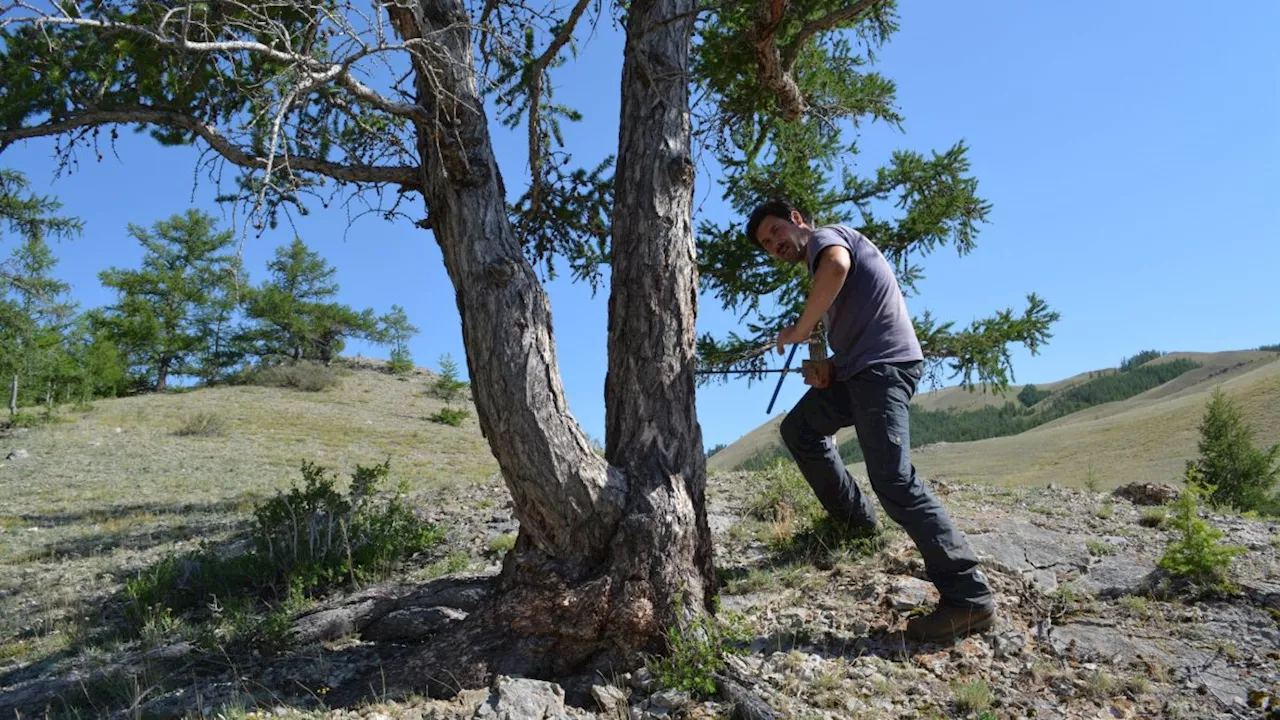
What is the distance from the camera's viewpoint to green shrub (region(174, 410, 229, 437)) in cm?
1877

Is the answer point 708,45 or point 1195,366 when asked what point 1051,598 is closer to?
point 708,45

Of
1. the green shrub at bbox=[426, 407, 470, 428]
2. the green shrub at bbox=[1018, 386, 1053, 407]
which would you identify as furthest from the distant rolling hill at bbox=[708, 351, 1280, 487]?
the green shrub at bbox=[1018, 386, 1053, 407]

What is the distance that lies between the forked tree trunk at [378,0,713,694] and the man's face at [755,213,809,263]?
46cm

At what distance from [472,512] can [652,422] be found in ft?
13.8

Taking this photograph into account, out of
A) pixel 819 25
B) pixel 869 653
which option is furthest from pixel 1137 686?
pixel 819 25

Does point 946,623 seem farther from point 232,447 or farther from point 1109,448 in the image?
point 1109,448

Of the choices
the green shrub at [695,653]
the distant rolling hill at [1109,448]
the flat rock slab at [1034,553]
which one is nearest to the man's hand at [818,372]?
the green shrub at [695,653]

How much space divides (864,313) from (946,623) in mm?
1584

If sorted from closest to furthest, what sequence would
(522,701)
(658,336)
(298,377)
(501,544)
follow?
(522,701) < (658,336) < (501,544) < (298,377)

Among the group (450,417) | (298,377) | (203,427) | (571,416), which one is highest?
(298,377)

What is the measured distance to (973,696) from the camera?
11.2ft

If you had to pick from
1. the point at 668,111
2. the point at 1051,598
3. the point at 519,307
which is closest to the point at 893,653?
the point at 1051,598

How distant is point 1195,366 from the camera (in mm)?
102500

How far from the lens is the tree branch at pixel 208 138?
14.3ft
